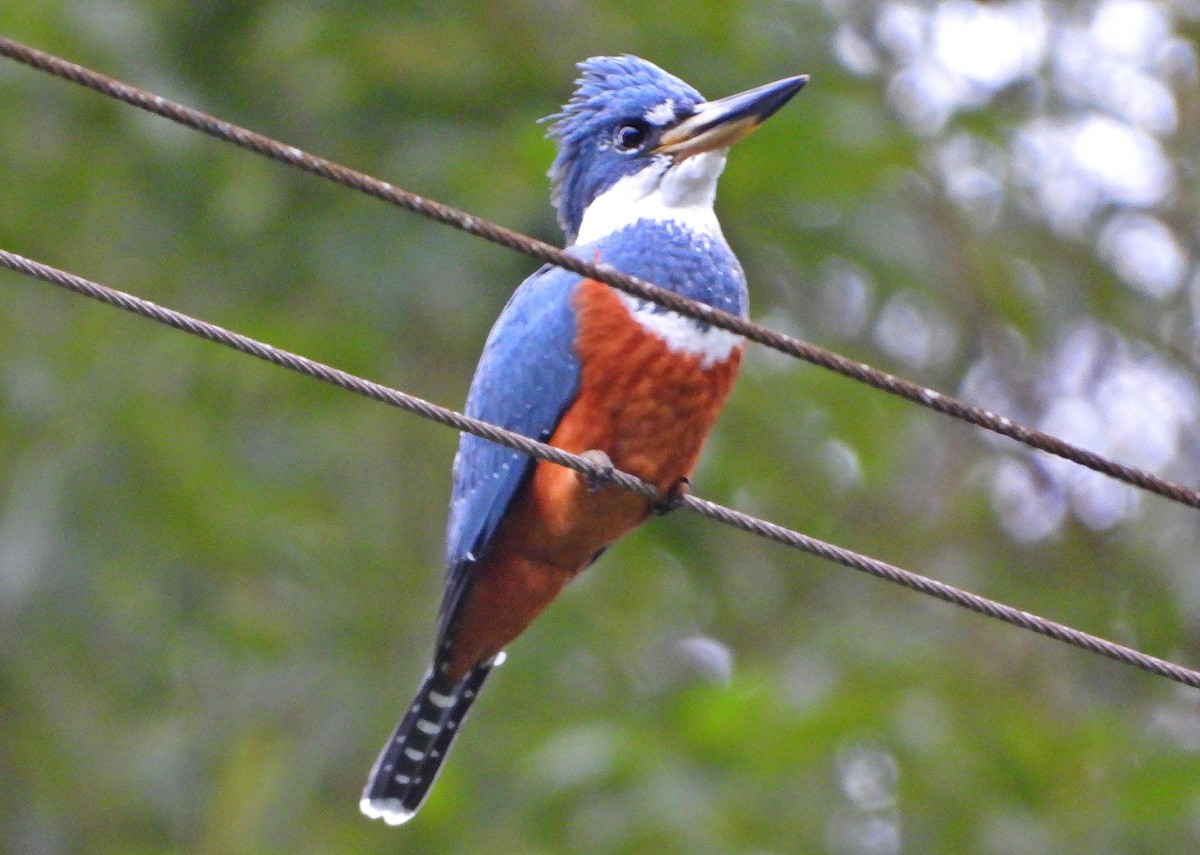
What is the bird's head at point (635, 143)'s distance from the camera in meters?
3.58

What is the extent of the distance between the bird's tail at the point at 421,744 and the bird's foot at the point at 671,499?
64cm

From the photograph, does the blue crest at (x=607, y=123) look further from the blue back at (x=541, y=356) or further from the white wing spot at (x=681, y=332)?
the white wing spot at (x=681, y=332)

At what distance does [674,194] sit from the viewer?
3.60 meters

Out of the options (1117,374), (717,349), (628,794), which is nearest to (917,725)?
(628,794)

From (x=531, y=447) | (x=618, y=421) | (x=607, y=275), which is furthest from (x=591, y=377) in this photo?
(x=607, y=275)

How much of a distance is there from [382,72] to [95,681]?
2.08m

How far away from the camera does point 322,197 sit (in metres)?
5.78

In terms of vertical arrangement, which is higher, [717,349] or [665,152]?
[665,152]

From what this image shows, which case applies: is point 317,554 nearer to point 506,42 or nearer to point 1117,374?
point 506,42

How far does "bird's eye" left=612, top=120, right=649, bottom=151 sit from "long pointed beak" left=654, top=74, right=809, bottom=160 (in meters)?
0.07

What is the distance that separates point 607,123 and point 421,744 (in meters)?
1.34

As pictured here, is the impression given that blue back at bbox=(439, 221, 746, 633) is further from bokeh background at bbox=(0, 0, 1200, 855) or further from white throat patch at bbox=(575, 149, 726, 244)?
bokeh background at bbox=(0, 0, 1200, 855)

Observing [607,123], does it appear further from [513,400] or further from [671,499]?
[671,499]

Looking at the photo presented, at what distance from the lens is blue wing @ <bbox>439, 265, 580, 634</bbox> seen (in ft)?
11.1
